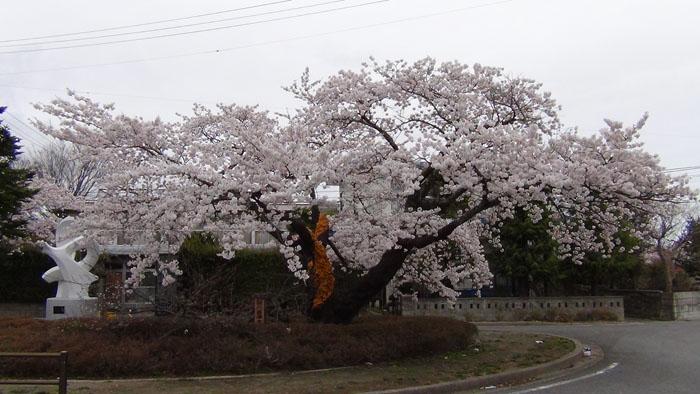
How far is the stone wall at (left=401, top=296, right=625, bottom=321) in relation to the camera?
74.4ft

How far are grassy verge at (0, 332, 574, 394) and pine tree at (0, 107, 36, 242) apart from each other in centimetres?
982

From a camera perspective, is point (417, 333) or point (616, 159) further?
point (417, 333)

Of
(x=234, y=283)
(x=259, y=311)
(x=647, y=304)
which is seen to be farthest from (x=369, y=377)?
(x=647, y=304)

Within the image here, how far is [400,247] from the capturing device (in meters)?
12.0

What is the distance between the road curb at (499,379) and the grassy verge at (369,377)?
25cm

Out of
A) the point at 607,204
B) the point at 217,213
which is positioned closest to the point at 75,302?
the point at 217,213

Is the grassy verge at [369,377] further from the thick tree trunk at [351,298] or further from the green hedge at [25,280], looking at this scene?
the green hedge at [25,280]

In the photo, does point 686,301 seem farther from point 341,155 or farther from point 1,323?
point 1,323

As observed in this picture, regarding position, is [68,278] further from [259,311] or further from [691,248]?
[691,248]

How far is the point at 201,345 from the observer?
10688 mm

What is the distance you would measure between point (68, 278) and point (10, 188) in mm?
3291

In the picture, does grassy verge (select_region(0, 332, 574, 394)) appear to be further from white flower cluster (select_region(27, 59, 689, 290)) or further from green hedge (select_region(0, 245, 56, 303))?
green hedge (select_region(0, 245, 56, 303))

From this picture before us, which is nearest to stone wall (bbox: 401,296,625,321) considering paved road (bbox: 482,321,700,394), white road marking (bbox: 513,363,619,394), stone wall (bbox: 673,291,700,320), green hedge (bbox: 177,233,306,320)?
paved road (bbox: 482,321,700,394)

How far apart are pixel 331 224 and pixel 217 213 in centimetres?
304
